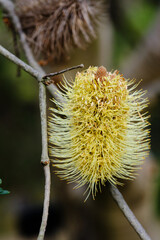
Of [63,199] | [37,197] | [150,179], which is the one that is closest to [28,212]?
[63,199]

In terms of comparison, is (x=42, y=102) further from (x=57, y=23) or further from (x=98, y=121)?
(x=57, y=23)

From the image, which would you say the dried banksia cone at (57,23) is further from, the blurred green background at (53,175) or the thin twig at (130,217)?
the thin twig at (130,217)

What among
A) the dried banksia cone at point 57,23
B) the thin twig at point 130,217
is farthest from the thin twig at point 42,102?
the thin twig at point 130,217

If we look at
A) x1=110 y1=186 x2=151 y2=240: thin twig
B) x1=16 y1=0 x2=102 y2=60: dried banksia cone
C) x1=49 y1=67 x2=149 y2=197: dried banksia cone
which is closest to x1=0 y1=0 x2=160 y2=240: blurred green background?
x1=16 y1=0 x2=102 y2=60: dried banksia cone

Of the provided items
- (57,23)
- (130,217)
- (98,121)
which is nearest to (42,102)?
(98,121)

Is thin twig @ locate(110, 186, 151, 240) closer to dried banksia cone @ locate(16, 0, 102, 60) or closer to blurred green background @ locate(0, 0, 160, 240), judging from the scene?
dried banksia cone @ locate(16, 0, 102, 60)

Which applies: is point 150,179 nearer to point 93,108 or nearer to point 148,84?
point 148,84

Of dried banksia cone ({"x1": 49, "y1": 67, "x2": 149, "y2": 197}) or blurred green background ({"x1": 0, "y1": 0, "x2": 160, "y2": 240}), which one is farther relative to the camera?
blurred green background ({"x1": 0, "y1": 0, "x2": 160, "y2": 240})
